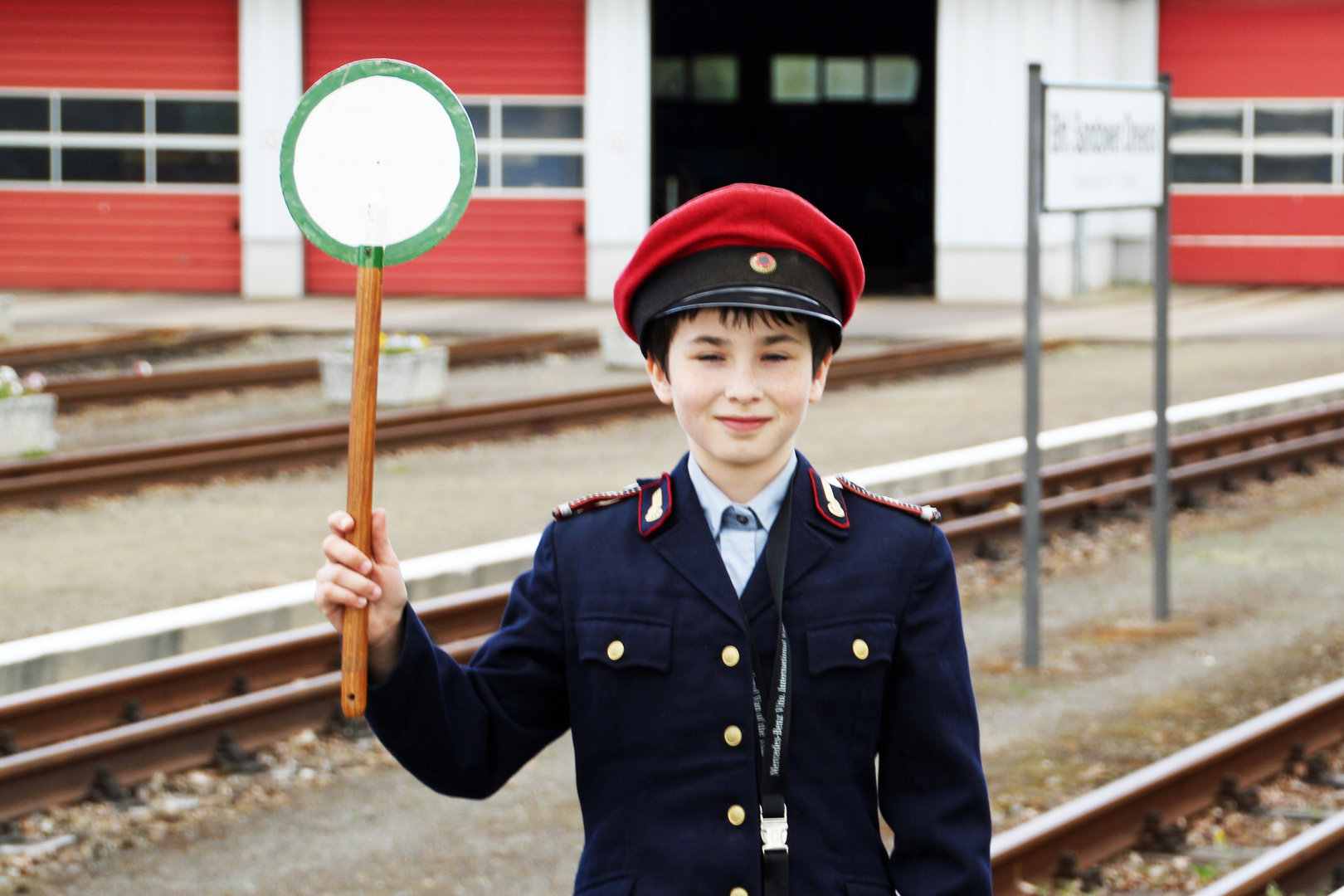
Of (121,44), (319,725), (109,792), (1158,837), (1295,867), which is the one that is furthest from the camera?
(121,44)

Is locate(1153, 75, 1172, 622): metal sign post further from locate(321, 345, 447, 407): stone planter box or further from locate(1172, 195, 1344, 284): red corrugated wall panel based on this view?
locate(1172, 195, 1344, 284): red corrugated wall panel

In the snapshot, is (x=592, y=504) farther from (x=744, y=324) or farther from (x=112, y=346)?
(x=112, y=346)

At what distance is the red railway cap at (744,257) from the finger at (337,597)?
52 centimetres

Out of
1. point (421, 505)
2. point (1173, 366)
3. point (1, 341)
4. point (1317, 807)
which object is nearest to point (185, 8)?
point (1, 341)

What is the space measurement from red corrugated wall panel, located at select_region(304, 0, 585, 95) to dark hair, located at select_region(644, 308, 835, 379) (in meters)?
24.5

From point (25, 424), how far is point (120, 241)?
15.0 meters

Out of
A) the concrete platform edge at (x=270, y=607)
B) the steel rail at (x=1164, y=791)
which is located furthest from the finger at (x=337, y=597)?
the concrete platform edge at (x=270, y=607)

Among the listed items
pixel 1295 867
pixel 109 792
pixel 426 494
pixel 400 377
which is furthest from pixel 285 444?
pixel 1295 867

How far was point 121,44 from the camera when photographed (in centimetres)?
2609

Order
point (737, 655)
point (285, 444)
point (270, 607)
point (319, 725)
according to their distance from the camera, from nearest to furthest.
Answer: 1. point (737, 655)
2. point (319, 725)
3. point (270, 607)
4. point (285, 444)

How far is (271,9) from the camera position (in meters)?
25.8

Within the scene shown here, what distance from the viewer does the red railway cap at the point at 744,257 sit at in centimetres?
220

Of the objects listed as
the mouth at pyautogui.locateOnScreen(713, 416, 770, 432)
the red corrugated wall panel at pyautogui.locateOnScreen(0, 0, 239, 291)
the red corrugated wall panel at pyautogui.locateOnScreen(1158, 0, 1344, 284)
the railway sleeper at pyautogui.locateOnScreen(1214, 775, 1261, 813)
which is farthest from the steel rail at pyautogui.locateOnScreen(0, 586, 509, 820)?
the red corrugated wall panel at pyautogui.locateOnScreen(1158, 0, 1344, 284)

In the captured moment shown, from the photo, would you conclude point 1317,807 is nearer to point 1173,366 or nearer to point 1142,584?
point 1142,584
